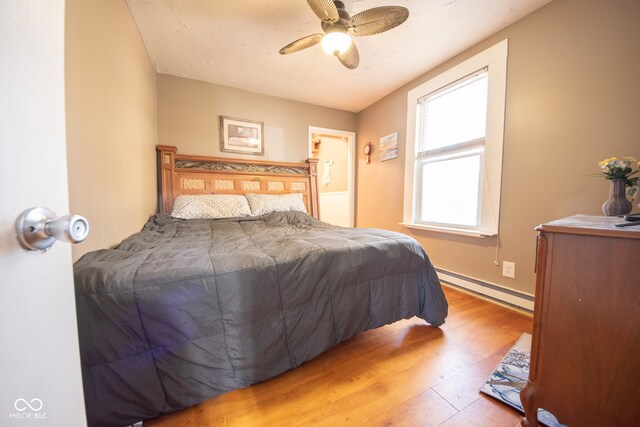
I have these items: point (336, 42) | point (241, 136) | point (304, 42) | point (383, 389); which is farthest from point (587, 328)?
point (241, 136)

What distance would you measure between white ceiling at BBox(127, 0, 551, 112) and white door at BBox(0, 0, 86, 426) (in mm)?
1811

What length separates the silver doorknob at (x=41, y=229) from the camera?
299 millimetres

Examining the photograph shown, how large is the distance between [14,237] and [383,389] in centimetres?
133

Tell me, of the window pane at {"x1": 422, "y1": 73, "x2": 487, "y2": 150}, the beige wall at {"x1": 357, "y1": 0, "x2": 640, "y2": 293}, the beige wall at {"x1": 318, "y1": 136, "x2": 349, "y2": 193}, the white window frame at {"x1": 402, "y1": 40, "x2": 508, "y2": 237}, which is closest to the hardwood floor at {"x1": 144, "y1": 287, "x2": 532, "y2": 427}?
the beige wall at {"x1": 357, "y1": 0, "x2": 640, "y2": 293}

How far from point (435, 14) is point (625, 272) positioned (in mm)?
1999

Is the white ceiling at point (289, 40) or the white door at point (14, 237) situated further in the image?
the white ceiling at point (289, 40)

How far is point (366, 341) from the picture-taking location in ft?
4.73

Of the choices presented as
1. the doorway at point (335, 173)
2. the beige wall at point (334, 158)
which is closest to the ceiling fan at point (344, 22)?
the doorway at point (335, 173)

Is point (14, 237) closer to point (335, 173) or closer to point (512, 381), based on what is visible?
point (512, 381)

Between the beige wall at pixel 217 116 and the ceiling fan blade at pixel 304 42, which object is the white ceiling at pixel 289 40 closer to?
the beige wall at pixel 217 116

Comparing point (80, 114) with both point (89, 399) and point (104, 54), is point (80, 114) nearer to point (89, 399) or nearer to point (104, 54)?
point (104, 54)

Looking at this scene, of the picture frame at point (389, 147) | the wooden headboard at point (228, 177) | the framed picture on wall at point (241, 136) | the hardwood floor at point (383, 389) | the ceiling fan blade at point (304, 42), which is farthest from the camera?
the picture frame at point (389, 147)

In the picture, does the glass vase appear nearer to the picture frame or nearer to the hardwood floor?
the hardwood floor

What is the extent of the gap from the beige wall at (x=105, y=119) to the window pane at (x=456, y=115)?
2.77 m
